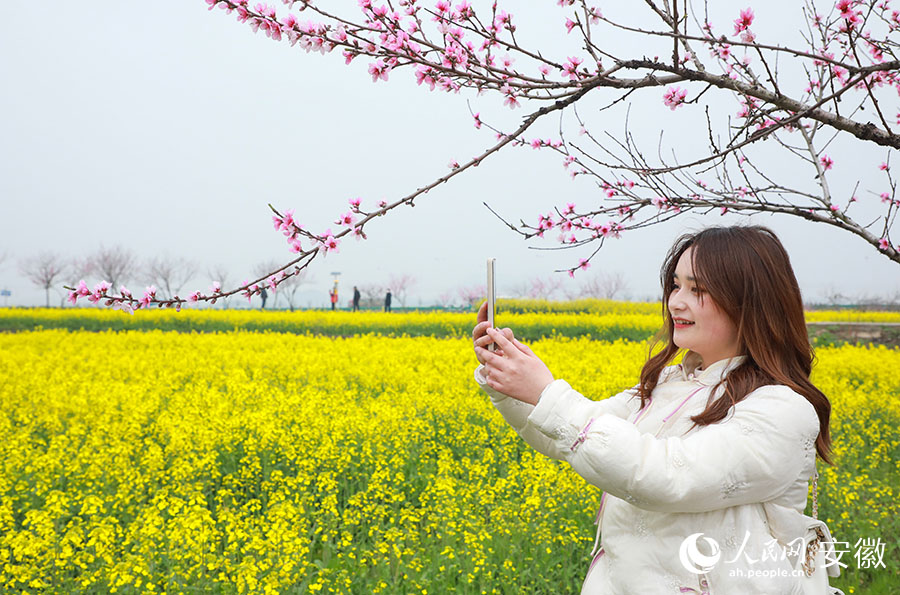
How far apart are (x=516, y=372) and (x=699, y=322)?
505 mm

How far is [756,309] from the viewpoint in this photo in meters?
1.47

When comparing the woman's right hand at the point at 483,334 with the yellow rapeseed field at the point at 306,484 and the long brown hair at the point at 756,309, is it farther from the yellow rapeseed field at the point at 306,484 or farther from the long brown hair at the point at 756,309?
the yellow rapeseed field at the point at 306,484

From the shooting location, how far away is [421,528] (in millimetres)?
3600

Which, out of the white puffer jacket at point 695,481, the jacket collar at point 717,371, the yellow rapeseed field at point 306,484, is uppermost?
the jacket collar at point 717,371

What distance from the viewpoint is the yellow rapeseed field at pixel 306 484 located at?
285 centimetres

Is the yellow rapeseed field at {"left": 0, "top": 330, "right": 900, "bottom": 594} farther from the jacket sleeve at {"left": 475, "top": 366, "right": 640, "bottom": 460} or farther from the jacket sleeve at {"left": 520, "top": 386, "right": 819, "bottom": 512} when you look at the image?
the jacket sleeve at {"left": 520, "top": 386, "right": 819, "bottom": 512}

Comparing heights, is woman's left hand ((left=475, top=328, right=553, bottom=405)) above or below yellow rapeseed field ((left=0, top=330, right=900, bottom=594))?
above

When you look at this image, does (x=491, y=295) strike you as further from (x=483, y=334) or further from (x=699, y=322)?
(x=699, y=322)

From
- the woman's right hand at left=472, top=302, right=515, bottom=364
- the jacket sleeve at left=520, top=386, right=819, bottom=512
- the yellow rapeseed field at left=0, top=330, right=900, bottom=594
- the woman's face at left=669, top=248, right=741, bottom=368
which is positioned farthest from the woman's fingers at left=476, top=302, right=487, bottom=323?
the yellow rapeseed field at left=0, top=330, right=900, bottom=594

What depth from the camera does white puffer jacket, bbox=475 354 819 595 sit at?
1263mm

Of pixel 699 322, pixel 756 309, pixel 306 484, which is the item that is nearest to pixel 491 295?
pixel 699 322

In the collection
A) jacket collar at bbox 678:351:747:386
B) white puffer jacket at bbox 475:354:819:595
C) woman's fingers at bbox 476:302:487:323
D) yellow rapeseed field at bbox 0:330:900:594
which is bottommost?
yellow rapeseed field at bbox 0:330:900:594

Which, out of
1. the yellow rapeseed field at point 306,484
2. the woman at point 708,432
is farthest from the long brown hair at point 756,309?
the yellow rapeseed field at point 306,484

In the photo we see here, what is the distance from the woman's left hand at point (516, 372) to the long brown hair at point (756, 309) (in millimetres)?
409
